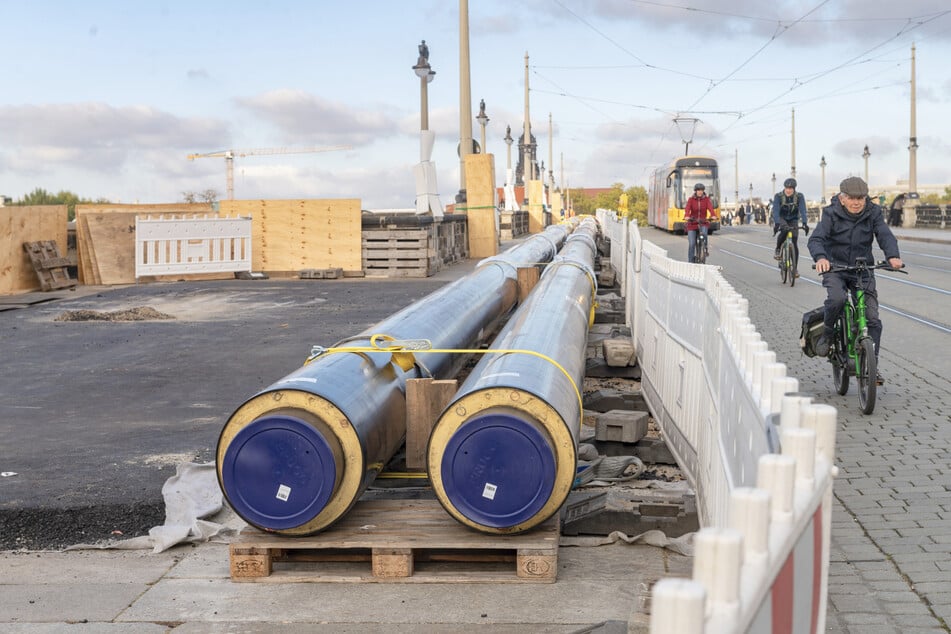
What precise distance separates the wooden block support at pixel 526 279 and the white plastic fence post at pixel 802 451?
11.7 m

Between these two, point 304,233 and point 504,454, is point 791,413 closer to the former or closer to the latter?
point 504,454

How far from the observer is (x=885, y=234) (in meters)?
9.15

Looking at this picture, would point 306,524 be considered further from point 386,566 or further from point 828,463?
point 828,463

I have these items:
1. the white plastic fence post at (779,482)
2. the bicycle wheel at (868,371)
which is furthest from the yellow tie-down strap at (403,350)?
the white plastic fence post at (779,482)

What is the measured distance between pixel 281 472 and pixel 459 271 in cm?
2228

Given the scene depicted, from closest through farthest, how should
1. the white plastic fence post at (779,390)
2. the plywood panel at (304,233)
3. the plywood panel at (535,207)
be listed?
1. the white plastic fence post at (779,390)
2. the plywood panel at (304,233)
3. the plywood panel at (535,207)

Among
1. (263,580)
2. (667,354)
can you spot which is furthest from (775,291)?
(263,580)

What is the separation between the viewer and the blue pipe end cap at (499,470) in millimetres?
5230

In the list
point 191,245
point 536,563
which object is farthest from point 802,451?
point 191,245

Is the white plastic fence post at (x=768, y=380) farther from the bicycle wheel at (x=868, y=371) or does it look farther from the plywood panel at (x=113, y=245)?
the plywood panel at (x=113, y=245)

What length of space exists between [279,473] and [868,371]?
527cm

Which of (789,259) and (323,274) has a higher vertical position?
(789,259)

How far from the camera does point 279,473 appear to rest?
5.37m

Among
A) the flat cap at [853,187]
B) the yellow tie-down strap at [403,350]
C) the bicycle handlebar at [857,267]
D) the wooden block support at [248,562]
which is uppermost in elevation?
the flat cap at [853,187]
